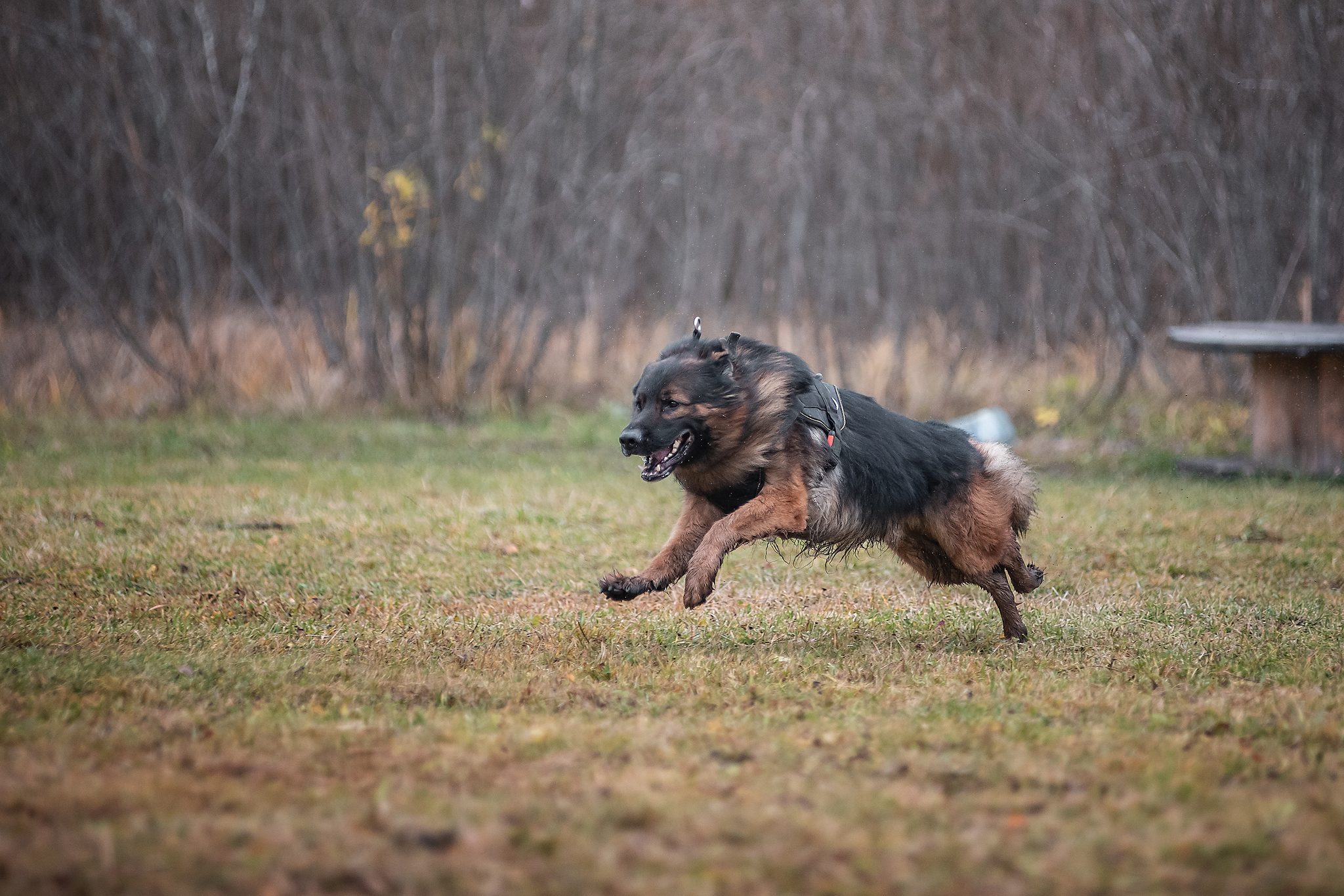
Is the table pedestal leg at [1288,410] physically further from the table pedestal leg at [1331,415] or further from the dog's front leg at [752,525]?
the dog's front leg at [752,525]

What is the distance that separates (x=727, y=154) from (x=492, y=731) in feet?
42.5

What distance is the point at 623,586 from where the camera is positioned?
15.0 ft

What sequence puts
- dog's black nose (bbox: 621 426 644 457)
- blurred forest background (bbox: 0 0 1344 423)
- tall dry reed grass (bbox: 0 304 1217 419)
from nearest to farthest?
dog's black nose (bbox: 621 426 644 457), blurred forest background (bbox: 0 0 1344 423), tall dry reed grass (bbox: 0 304 1217 419)

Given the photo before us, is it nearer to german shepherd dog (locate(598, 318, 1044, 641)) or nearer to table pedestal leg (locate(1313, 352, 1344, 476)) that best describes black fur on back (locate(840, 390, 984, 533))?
german shepherd dog (locate(598, 318, 1044, 641))

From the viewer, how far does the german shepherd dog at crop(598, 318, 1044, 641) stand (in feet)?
15.3

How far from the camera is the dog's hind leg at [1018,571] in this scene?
531cm

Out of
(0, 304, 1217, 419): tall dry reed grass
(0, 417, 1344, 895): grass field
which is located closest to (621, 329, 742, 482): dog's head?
(0, 417, 1344, 895): grass field

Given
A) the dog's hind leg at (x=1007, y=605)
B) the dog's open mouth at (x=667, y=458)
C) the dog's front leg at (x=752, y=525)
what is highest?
the dog's open mouth at (x=667, y=458)

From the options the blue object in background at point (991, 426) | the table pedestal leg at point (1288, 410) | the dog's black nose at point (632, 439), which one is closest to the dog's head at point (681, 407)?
the dog's black nose at point (632, 439)

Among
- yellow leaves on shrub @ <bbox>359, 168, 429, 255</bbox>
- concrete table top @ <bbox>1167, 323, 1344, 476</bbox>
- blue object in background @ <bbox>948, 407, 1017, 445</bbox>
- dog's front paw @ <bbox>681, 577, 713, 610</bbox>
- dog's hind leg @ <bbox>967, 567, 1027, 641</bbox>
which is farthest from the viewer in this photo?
yellow leaves on shrub @ <bbox>359, 168, 429, 255</bbox>

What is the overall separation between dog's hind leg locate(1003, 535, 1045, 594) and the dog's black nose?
180 cm

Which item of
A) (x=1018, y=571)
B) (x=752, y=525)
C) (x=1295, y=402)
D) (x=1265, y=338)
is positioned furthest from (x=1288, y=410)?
(x=752, y=525)

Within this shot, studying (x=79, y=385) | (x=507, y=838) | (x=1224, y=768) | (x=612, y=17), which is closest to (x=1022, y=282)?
(x=612, y=17)

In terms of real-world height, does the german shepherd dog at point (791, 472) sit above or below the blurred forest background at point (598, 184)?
below
